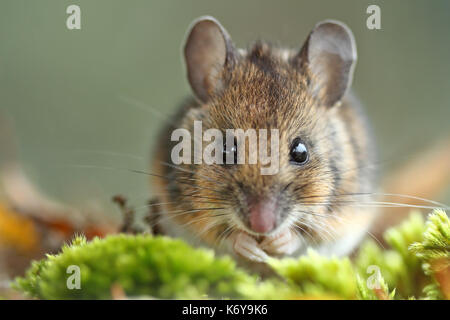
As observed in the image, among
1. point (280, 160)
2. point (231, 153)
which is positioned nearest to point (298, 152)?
point (280, 160)

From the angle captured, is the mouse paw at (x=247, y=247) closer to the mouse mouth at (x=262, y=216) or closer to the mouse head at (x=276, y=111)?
the mouse head at (x=276, y=111)

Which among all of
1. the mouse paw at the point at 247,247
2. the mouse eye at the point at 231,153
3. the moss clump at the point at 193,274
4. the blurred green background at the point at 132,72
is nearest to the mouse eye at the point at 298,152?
the mouse eye at the point at 231,153

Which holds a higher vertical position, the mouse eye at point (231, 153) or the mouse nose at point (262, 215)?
the mouse eye at point (231, 153)

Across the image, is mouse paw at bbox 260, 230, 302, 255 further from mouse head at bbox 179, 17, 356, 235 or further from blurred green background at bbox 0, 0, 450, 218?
blurred green background at bbox 0, 0, 450, 218

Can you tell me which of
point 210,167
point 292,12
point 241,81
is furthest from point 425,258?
point 292,12

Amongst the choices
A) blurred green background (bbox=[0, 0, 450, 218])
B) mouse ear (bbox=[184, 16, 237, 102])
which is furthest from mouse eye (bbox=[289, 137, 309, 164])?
blurred green background (bbox=[0, 0, 450, 218])

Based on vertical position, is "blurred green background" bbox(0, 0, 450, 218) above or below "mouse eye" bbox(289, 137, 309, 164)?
above

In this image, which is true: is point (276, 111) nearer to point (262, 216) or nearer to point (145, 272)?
Result: point (262, 216)

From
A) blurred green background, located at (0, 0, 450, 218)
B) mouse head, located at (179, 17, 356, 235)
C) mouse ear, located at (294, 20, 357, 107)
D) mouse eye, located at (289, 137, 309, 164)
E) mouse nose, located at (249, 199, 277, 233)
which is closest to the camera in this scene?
mouse nose, located at (249, 199, 277, 233)
